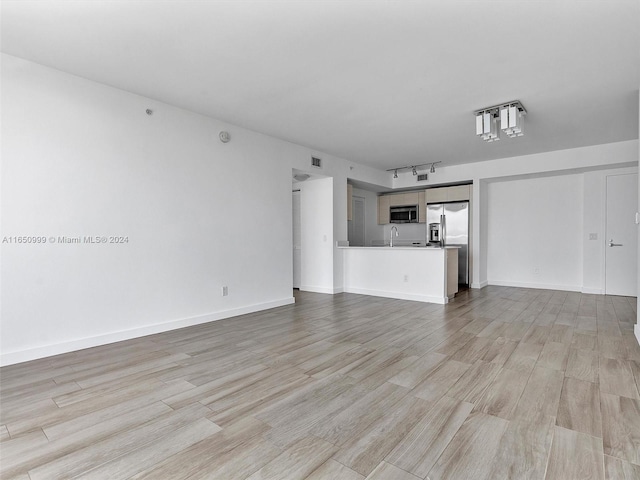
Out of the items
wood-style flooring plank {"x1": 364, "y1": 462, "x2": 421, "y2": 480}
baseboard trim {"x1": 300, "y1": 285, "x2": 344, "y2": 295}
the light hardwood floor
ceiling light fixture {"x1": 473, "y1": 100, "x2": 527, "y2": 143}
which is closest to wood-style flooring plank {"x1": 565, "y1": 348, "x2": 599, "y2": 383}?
the light hardwood floor

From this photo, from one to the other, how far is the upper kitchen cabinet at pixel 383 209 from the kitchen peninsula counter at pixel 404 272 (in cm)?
241

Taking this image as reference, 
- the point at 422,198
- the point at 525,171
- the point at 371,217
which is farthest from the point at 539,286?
the point at 371,217

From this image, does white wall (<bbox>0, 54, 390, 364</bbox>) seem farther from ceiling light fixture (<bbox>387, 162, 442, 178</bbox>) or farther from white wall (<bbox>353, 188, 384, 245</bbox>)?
white wall (<bbox>353, 188, 384, 245</bbox>)

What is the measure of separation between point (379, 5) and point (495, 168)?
537 cm

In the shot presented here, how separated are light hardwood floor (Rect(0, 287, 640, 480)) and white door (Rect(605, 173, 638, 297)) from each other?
2.81m

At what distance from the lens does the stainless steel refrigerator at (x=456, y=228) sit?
7164mm

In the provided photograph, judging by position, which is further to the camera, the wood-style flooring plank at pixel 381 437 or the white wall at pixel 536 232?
the white wall at pixel 536 232

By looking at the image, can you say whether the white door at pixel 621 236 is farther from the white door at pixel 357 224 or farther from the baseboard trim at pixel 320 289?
the baseboard trim at pixel 320 289

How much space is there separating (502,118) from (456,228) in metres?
3.65

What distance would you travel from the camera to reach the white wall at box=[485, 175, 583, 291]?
6539 mm

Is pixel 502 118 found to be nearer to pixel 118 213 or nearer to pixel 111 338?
pixel 118 213

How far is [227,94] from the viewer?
3.62 m

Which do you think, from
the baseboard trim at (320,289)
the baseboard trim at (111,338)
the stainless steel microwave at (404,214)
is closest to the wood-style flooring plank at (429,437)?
the baseboard trim at (111,338)

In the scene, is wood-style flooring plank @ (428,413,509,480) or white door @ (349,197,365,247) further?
white door @ (349,197,365,247)
